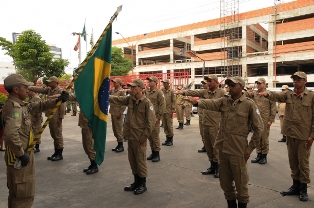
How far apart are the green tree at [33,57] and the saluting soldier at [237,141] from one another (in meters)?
20.1

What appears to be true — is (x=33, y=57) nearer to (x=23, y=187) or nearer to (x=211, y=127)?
(x=211, y=127)

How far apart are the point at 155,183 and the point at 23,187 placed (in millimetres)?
2562

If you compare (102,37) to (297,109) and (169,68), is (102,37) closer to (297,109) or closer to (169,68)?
(297,109)

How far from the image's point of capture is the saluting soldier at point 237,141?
3639 millimetres

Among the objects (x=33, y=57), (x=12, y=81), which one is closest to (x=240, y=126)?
(x=12, y=81)

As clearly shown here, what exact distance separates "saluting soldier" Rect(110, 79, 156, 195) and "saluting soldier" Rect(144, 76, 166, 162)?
6.40 feet

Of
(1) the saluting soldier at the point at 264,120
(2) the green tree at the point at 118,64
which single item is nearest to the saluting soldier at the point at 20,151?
(1) the saluting soldier at the point at 264,120

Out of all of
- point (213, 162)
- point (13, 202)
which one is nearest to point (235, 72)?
point (213, 162)

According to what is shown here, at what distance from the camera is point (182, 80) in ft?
51.8

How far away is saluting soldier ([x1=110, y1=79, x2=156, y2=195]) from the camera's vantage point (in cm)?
472

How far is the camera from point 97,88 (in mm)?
4137

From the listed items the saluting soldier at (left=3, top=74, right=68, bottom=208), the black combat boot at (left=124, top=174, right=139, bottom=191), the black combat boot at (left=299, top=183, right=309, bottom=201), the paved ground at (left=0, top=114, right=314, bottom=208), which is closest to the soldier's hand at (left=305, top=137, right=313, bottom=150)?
the black combat boot at (left=299, top=183, right=309, bottom=201)

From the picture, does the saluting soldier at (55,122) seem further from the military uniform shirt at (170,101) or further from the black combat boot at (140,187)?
the military uniform shirt at (170,101)

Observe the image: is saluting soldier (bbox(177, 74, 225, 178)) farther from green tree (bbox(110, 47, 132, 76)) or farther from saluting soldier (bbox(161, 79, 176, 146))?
green tree (bbox(110, 47, 132, 76))
